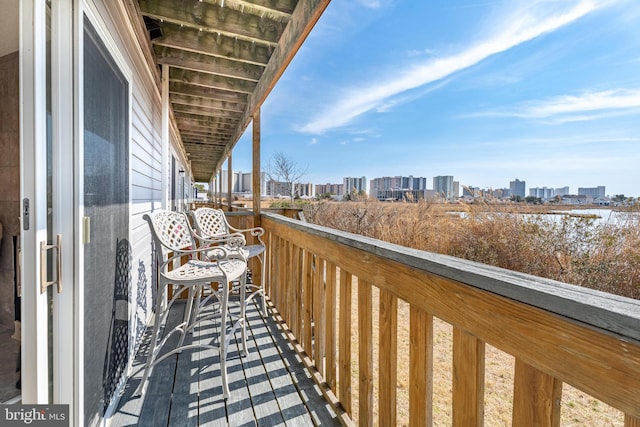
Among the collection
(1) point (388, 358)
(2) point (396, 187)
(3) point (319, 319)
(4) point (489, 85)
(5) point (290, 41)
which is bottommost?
(3) point (319, 319)

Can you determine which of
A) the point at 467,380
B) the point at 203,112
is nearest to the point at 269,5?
the point at 467,380

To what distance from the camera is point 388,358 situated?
129 cm

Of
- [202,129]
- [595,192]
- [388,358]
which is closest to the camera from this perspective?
[388,358]

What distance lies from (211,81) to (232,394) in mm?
3458

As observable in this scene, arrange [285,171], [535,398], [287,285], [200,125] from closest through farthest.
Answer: [535,398] → [287,285] → [200,125] → [285,171]

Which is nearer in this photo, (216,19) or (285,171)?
(216,19)

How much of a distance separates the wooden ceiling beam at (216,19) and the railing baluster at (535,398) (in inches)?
111

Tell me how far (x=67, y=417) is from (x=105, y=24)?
1818 millimetres

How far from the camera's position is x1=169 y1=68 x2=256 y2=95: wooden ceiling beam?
3.59 meters

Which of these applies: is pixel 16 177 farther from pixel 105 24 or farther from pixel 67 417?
pixel 105 24

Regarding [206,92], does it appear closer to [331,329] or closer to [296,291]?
[296,291]

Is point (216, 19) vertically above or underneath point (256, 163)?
above

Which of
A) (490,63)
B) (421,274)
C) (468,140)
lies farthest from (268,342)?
(468,140)

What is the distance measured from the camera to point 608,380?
0.56 metres
